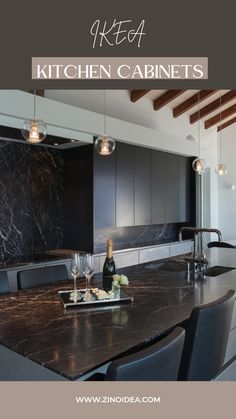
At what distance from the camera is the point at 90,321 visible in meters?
1.37

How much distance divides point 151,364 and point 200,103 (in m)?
5.83

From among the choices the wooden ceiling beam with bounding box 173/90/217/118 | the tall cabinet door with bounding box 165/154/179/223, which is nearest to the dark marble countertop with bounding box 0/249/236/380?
the tall cabinet door with bounding box 165/154/179/223

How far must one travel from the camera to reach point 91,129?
3.71 meters

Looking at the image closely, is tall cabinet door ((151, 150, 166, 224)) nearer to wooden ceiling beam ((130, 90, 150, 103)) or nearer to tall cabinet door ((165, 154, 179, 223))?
tall cabinet door ((165, 154, 179, 223))

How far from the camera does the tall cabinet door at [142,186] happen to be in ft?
15.2

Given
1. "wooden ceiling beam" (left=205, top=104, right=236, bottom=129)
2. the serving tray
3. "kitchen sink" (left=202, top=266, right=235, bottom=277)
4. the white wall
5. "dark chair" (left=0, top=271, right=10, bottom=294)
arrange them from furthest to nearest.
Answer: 1. "wooden ceiling beam" (left=205, top=104, right=236, bottom=129)
2. the white wall
3. "kitchen sink" (left=202, top=266, right=235, bottom=277)
4. "dark chair" (left=0, top=271, right=10, bottom=294)
5. the serving tray

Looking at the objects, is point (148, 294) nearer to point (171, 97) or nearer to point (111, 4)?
point (111, 4)

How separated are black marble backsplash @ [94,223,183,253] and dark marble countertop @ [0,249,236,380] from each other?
222 cm

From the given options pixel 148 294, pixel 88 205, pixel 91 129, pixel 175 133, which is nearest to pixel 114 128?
pixel 91 129

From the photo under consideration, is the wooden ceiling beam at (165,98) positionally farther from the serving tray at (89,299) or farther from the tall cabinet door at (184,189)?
the serving tray at (89,299)

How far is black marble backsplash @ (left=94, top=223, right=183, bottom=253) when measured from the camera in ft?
14.7

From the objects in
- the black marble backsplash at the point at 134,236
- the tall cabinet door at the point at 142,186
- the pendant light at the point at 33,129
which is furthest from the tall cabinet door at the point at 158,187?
the pendant light at the point at 33,129

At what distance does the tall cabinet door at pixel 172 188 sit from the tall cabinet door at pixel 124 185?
39.4 inches
